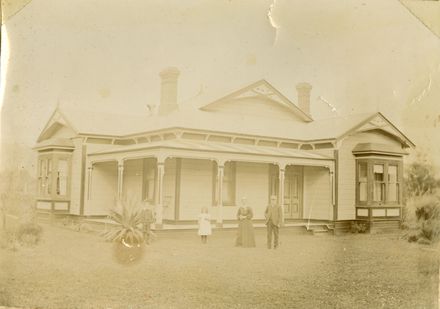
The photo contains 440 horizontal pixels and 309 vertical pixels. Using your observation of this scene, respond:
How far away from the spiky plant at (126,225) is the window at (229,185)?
1027 millimetres

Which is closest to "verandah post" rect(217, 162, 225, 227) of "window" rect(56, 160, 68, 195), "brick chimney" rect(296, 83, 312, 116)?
"brick chimney" rect(296, 83, 312, 116)


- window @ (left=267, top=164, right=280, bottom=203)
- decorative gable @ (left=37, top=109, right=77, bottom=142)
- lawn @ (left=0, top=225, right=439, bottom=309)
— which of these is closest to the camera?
lawn @ (left=0, top=225, right=439, bottom=309)

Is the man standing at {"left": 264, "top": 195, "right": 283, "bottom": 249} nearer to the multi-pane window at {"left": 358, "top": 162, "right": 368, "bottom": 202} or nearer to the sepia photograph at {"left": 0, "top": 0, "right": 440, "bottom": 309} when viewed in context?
the sepia photograph at {"left": 0, "top": 0, "right": 440, "bottom": 309}

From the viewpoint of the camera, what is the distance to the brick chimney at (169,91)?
21.7ft

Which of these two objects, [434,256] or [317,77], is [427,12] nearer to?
[317,77]

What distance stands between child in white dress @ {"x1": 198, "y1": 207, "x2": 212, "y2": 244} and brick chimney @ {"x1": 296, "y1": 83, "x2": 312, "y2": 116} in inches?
66.0

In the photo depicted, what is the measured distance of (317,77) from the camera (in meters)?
6.44

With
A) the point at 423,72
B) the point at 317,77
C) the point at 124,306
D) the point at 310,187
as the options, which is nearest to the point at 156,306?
the point at 124,306

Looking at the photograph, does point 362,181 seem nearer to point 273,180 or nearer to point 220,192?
point 273,180

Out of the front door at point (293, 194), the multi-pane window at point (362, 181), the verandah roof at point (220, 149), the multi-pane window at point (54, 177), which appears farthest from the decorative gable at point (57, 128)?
the multi-pane window at point (362, 181)

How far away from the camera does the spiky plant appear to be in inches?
252

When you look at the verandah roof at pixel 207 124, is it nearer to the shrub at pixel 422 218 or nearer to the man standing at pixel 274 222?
the man standing at pixel 274 222

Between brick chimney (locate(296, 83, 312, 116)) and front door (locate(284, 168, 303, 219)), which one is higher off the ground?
brick chimney (locate(296, 83, 312, 116))

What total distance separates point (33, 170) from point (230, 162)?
2.54 meters
